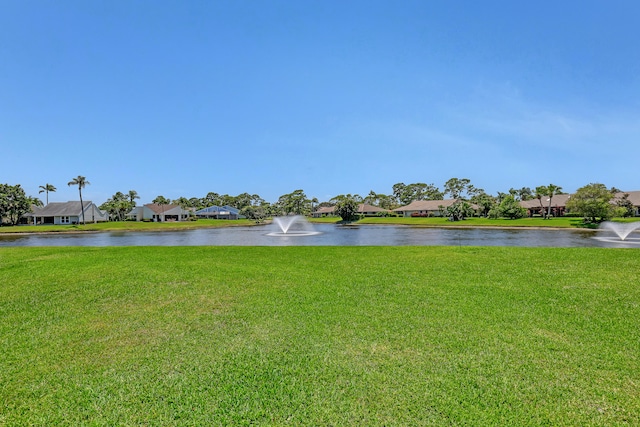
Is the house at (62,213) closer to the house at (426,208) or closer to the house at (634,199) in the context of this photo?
the house at (426,208)

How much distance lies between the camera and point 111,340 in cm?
468

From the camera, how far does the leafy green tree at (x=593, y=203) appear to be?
140ft

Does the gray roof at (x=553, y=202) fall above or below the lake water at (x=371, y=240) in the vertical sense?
above

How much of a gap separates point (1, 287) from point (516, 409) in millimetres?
10477

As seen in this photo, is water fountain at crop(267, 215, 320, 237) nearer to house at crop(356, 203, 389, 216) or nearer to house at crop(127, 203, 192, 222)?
house at crop(127, 203, 192, 222)

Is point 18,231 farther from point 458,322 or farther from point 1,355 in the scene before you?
point 458,322

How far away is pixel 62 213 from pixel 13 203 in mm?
7978

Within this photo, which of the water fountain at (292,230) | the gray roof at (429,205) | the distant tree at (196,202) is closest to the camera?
the water fountain at (292,230)

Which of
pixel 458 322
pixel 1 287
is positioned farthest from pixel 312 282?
pixel 1 287

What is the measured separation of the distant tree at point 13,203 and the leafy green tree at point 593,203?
93.5 metres

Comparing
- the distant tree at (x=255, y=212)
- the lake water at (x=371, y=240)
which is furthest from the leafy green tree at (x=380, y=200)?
the lake water at (x=371, y=240)

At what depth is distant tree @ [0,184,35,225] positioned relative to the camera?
61531 millimetres

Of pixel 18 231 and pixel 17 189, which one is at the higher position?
pixel 17 189

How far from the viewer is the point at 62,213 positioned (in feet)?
214
